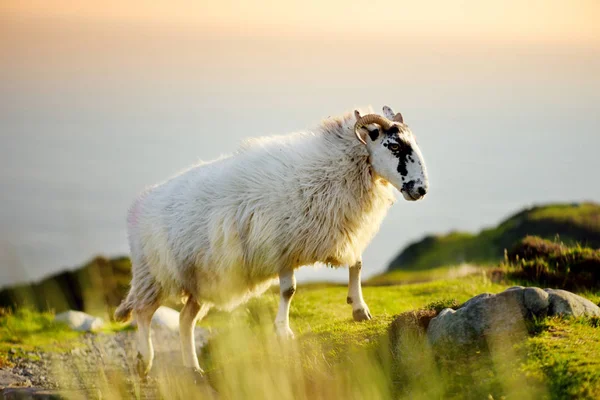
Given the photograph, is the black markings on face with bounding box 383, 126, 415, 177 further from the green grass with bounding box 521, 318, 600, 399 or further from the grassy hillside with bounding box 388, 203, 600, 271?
the grassy hillside with bounding box 388, 203, 600, 271

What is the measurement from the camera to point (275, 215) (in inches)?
452

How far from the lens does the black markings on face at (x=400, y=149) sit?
10938 millimetres

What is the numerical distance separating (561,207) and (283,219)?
68.7ft

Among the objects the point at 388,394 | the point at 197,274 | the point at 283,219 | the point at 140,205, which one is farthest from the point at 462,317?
the point at 140,205

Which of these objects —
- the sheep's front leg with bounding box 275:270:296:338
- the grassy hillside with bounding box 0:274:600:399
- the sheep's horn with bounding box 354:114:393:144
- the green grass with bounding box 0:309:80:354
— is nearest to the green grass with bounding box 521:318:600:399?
the grassy hillside with bounding box 0:274:600:399

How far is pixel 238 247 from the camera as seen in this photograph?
1181 centimetres

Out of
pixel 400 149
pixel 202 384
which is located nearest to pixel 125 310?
pixel 202 384

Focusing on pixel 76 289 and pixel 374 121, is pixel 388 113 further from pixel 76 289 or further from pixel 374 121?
pixel 76 289

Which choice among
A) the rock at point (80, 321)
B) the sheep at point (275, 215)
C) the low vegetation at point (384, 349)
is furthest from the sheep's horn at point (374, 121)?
the rock at point (80, 321)

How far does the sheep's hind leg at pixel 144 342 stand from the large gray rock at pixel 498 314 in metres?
5.59

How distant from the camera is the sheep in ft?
37.3

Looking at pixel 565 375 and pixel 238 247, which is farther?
pixel 238 247

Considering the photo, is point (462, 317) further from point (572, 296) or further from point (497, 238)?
point (497, 238)

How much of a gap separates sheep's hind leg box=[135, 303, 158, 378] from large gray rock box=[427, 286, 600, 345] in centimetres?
559
